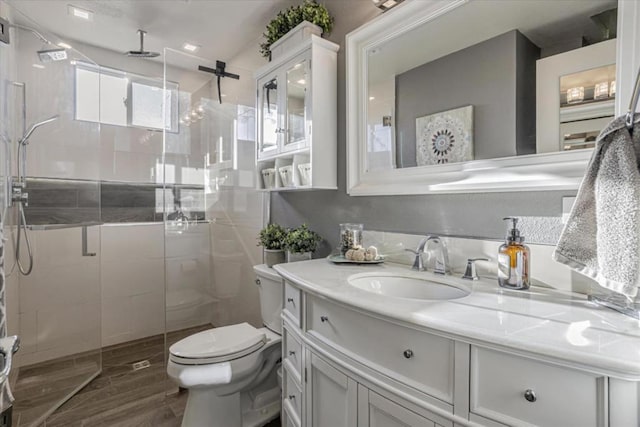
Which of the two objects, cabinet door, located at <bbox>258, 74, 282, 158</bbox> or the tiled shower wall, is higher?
cabinet door, located at <bbox>258, 74, 282, 158</bbox>

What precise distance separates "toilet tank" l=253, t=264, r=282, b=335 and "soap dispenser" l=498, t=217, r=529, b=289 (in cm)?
112

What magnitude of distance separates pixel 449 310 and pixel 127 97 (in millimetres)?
3277

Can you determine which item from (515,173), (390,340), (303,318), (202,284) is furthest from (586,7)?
(202,284)

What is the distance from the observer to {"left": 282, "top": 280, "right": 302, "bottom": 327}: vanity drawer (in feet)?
4.25

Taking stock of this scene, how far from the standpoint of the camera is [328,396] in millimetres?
1133

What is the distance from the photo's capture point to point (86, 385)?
220 centimetres

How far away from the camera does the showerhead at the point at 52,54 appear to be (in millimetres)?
2104

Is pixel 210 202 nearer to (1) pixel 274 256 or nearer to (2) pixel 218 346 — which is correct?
(1) pixel 274 256

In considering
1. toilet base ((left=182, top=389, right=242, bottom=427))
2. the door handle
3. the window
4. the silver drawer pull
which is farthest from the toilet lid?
the window

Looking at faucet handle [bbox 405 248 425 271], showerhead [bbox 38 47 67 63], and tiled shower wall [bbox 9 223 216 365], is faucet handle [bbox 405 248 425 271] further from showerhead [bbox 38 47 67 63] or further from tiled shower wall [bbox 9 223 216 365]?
showerhead [bbox 38 47 67 63]

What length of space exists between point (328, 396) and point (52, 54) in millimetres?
2673

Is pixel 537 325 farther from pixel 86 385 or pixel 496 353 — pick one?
pixel 86 385

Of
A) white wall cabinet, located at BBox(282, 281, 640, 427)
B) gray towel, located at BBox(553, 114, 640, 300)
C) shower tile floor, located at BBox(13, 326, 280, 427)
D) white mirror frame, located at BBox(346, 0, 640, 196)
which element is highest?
white mirror frame, located at BBox(346, 0, 640, 196)

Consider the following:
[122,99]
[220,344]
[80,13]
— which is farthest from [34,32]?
[220,344]
